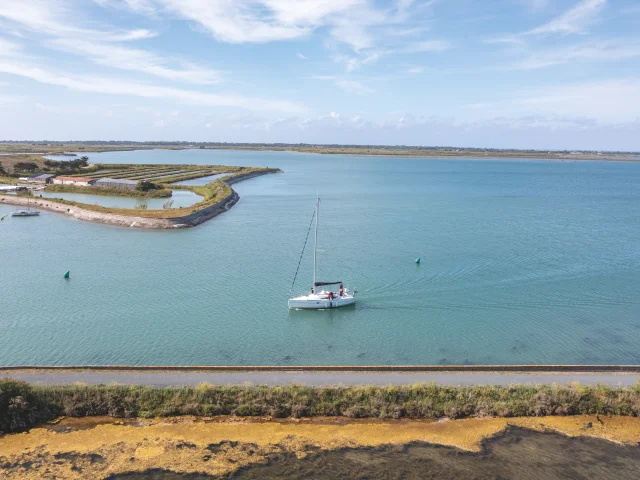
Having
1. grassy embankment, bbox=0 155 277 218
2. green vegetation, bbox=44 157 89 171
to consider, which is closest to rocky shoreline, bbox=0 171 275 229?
grassy embankment, bbox=0 155 277 218

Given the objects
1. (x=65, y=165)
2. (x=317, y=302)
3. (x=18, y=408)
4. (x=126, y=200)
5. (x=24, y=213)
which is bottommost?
(x=18, y=408)

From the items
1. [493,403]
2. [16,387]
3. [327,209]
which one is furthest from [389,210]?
[16,387]

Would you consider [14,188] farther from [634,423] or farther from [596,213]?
[596,213]

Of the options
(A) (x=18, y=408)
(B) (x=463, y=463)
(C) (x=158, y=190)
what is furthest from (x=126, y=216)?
(B) (x=463, y=463)

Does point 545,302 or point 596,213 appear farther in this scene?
point 596,213

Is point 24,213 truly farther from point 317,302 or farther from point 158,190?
point 317,302

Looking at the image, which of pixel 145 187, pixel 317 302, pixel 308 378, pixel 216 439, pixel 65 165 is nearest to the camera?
pixel 216 439
